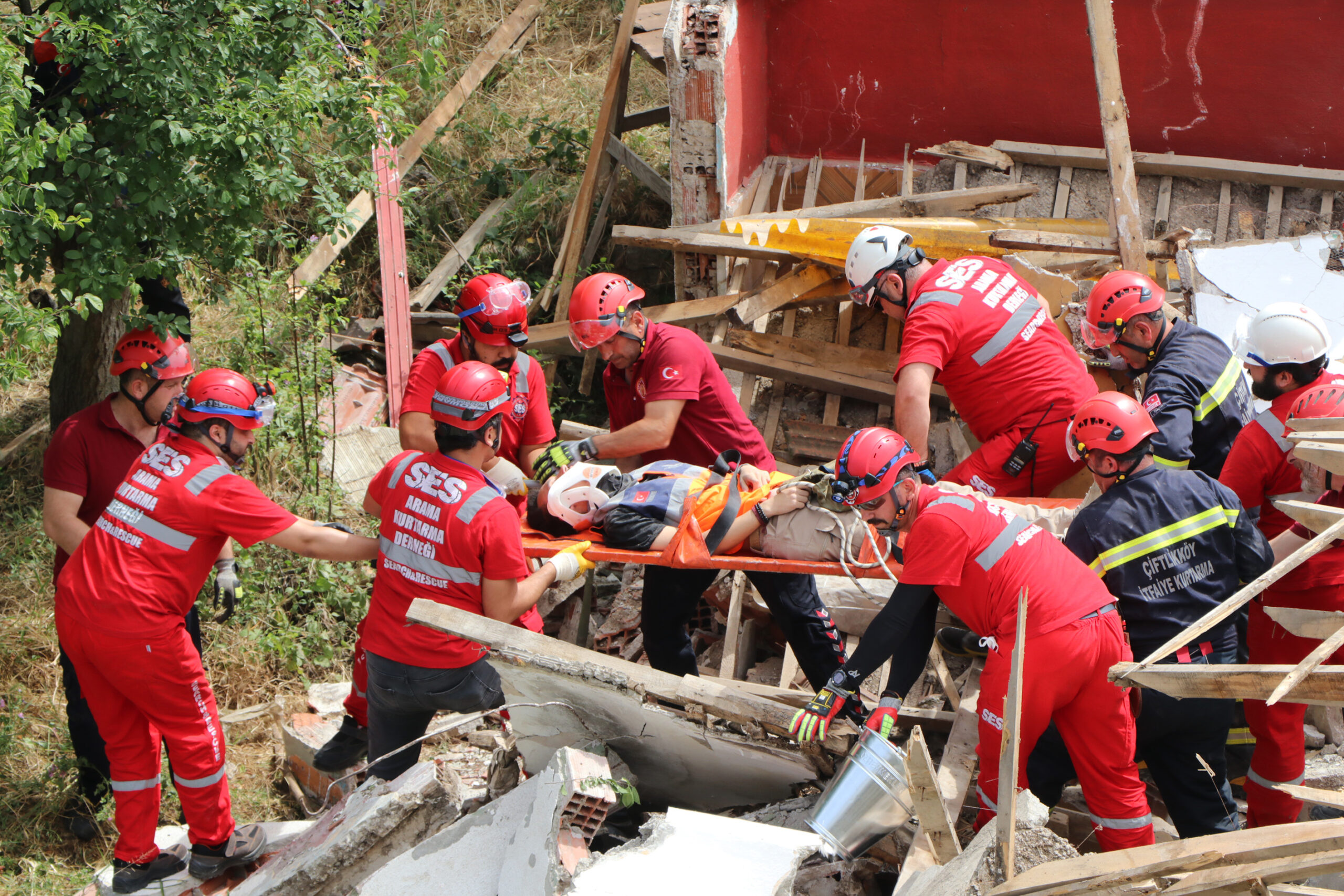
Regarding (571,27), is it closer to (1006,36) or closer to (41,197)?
(1006,36)

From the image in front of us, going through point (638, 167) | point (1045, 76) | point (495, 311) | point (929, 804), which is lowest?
point (929, 804)

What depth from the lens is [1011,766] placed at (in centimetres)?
286

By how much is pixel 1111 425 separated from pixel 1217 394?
1.24 metres

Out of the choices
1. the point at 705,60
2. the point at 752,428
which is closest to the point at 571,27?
the point at 705,60

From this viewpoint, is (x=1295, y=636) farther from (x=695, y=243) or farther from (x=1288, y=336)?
(x=695, y=243)

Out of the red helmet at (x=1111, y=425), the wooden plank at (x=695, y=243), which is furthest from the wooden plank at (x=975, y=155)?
the red helmet at (x=1111, y=425)

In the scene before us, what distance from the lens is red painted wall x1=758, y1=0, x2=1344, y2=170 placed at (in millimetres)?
7996

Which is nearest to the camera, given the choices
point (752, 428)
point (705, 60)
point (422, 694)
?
point (422, 694)

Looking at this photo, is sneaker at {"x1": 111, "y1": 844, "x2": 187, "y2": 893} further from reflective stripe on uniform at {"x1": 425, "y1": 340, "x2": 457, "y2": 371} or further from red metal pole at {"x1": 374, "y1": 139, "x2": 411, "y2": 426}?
red metal pole at {"x1": 374, "y1": 139, "x2": 411, "y2": 426}

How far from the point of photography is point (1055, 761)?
407cm

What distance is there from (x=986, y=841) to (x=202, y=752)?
3227 mm

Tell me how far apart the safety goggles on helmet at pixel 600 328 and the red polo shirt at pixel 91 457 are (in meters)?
2.09

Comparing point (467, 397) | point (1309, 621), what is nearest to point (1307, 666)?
point (1309, 621)

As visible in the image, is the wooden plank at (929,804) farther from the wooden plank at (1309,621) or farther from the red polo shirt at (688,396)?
the red polo shirt at (688,396)
